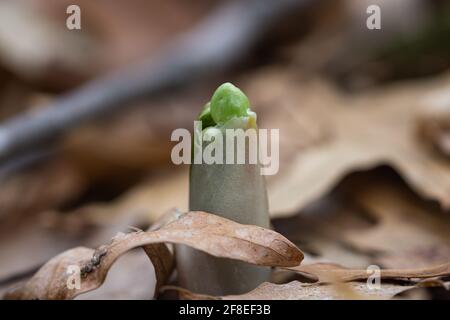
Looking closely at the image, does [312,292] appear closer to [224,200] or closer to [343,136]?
[224,200]

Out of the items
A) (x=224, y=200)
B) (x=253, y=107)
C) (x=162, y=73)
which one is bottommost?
(x=224, y=200)

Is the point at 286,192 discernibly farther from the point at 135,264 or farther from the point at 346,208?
the point at 135,264

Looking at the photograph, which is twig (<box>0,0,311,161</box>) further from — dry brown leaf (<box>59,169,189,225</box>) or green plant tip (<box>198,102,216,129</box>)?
green plant tip (<box>198,102,216,129</box>)

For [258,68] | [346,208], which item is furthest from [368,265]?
[258,68]

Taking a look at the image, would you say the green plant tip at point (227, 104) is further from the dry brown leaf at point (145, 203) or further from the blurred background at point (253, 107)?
the dry brown leaf at point (145, 203)

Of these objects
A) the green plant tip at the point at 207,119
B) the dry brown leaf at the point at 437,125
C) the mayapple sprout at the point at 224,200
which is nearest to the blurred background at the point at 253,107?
the dry brown leaf at the point at 437,125

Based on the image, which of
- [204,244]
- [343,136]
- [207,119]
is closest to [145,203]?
[343,136]

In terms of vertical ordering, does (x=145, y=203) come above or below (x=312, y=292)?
above
